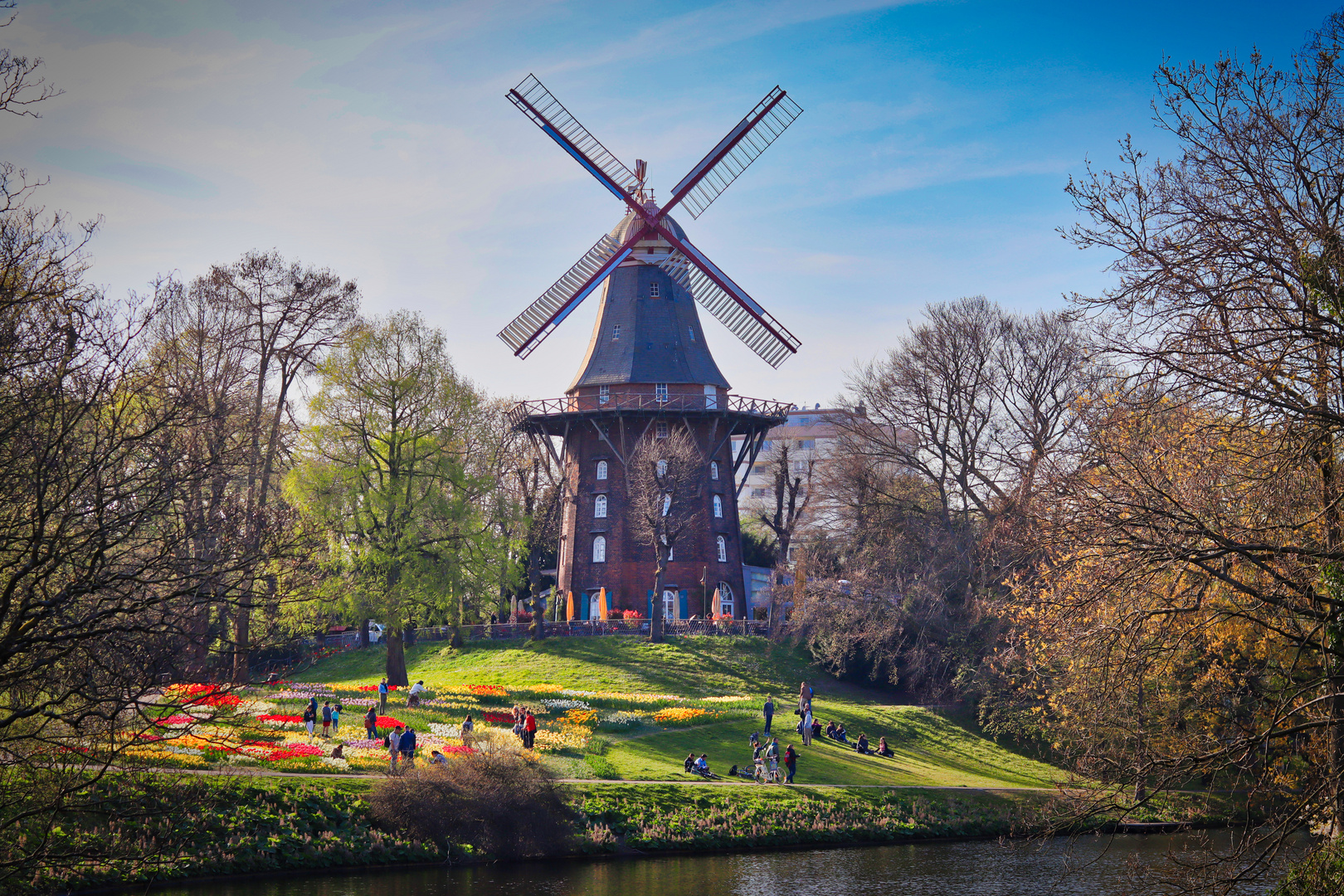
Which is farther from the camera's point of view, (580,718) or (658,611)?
(658,611)

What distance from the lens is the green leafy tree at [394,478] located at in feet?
109

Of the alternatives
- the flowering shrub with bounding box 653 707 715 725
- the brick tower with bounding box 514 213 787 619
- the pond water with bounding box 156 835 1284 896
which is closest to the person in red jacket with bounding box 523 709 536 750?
the pond water with bounding box 156 835 1284 896

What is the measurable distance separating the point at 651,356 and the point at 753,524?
21.1 m

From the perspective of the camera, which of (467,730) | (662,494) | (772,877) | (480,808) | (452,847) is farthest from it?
(662,494)

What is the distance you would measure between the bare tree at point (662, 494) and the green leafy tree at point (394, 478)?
374 inches

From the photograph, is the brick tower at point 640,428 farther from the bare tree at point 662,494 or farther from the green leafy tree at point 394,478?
the green leafy tree at point 394,478

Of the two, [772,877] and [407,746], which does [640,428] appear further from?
[772,877]

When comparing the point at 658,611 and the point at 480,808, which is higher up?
the point at 658,611

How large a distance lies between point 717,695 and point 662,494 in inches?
371

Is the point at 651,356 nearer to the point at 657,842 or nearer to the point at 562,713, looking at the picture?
the point at 562,713

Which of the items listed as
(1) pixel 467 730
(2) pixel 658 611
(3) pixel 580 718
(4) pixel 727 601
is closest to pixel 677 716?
(3) pixel 580 718

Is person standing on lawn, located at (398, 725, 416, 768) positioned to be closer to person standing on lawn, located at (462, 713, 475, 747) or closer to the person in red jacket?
person standing on lawn, located at (462, 713, 475, 747)

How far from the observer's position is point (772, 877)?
20266 millimetres

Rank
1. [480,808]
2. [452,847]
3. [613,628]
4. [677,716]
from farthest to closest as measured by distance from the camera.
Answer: [613,628], [677,716], [480,808], [452,847]
